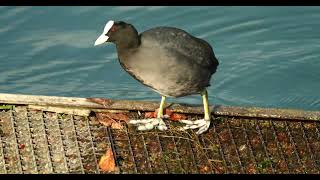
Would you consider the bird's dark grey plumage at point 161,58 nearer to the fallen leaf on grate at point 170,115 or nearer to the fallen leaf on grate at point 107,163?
the fallen leaf on grate at point 170,115

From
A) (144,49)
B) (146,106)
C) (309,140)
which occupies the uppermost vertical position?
(144,49)

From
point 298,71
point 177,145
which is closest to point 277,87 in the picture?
point 298,71

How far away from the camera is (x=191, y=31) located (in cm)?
941

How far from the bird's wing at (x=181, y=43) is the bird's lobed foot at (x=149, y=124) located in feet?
1.87

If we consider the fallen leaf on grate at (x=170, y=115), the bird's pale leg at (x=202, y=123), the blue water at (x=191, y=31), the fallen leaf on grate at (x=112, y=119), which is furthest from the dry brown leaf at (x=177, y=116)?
the blue water at (x=191, y=31)

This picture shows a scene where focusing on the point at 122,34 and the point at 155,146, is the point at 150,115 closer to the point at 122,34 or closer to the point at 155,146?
the point at 155,146

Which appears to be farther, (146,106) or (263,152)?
(146,106)

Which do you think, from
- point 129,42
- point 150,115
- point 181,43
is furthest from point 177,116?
point 129,42

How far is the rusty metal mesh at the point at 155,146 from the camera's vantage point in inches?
194

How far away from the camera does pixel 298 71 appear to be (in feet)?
28.3

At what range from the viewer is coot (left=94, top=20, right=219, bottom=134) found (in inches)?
199

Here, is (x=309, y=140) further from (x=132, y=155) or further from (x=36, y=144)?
(x=36, y=144)

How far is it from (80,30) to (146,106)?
3.84 m

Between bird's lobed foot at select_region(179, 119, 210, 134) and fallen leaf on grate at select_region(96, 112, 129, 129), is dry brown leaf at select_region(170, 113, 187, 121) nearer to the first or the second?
bird's lobed foot at select_region(179, 119, 210, 134)
